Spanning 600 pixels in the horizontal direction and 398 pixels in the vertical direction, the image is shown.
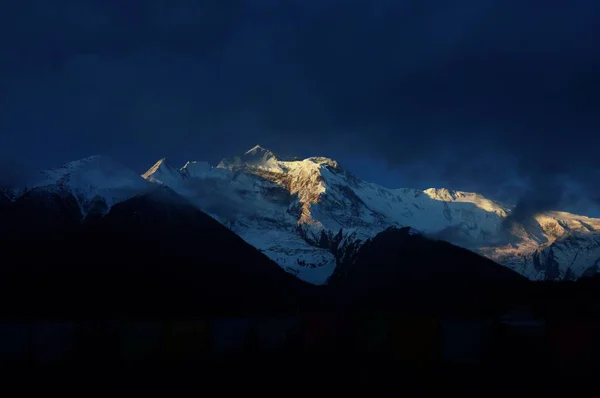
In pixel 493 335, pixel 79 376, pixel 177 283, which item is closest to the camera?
pixel 79 376

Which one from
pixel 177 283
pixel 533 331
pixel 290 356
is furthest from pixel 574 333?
pixel 177 283

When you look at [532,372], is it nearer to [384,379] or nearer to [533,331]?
[533,331]

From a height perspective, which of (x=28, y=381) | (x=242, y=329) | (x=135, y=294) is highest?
(x=135, y=294)

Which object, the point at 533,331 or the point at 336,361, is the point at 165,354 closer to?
the point at 336,361

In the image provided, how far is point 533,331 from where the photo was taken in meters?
36.3

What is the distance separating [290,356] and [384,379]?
12300mm

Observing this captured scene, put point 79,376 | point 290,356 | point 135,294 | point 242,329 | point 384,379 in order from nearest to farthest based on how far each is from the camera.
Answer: point 384,379
point 79,376
point 290,356
point 242,329
point 135,294

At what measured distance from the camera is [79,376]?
118 ft

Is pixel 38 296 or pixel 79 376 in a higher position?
pixel 38 296

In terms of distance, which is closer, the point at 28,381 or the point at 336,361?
the point at 28,381

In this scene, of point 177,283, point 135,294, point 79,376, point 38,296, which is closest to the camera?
point 79,376

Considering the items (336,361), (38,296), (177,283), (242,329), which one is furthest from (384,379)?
(177,283)

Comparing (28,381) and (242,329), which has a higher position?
(242,329)

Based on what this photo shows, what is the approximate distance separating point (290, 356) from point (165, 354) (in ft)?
30.5
